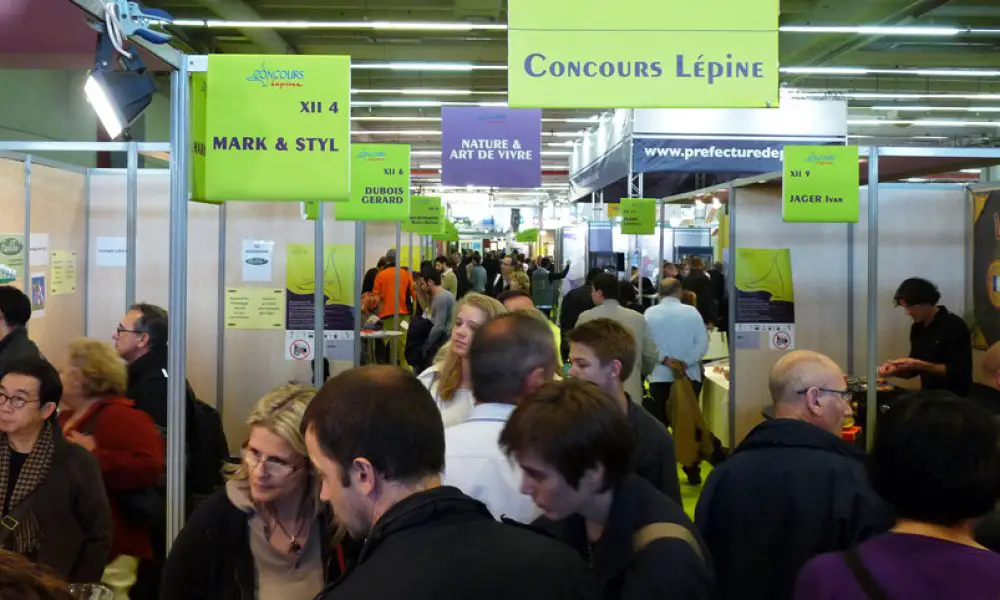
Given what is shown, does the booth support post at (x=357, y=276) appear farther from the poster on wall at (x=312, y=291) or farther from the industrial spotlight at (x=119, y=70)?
the industrial spotlight at (x=119, y=70)

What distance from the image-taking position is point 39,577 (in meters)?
0.98

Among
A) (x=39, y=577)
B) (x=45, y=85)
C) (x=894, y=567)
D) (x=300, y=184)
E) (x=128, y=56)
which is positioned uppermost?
(x=45, y=85)

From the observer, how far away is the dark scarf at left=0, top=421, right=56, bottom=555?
2.53 metres

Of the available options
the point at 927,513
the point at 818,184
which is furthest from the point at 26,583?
the point at 818,184

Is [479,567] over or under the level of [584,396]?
under

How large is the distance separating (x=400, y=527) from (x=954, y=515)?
2.99ft

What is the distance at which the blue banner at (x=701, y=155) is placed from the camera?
8875 mm

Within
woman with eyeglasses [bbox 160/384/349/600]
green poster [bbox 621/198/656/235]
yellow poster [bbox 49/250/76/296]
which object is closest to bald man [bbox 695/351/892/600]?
woman with eyeglasses [bbox 160/384/349/600]

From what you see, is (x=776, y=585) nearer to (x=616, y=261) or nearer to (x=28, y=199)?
(x=28, y=199)

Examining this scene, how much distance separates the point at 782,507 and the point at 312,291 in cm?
416

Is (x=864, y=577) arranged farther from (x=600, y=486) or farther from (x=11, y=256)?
(x=11, y=256)

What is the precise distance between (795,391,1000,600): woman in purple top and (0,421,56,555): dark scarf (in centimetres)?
208

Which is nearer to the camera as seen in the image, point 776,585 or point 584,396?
point 584,396

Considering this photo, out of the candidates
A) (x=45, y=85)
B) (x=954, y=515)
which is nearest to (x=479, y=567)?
(x=954, y=515)
